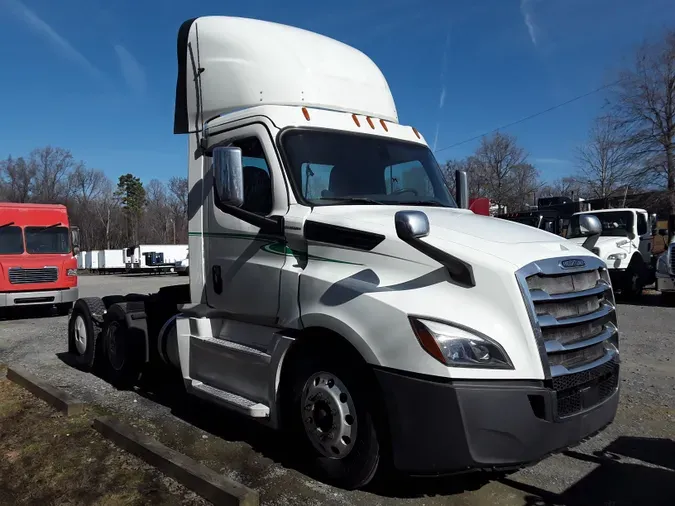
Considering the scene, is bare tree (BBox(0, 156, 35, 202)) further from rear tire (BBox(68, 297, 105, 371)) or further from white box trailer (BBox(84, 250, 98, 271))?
rear tire (BBox(68, 297, 105, 371))

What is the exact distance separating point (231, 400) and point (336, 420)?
1077mm

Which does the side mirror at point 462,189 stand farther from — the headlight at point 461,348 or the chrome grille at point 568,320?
the headlight at point 461,348

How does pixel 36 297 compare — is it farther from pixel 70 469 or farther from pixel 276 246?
pixel 276 246

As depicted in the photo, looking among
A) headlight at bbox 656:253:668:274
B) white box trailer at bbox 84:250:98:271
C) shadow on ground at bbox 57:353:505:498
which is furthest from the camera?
white box trailer at bbox 84:250:98:271

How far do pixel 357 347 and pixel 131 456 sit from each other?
7.44ft

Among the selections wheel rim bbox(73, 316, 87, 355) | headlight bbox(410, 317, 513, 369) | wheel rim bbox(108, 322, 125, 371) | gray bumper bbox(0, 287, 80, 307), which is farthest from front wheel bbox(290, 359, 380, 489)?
gray bumper bbox(0, 287, 80, 307)

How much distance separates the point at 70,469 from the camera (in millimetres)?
4246

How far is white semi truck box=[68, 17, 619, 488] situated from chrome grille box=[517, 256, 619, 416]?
0.05 feet

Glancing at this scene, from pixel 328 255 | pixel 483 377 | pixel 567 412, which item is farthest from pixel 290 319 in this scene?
pixel 567 412

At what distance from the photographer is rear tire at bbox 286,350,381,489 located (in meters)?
3.58

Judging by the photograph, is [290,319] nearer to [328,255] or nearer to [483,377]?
[328,255]

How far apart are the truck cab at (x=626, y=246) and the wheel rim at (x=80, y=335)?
12.0 metres

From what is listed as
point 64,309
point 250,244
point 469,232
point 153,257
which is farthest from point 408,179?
point 153,257

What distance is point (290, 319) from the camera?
4105mm
